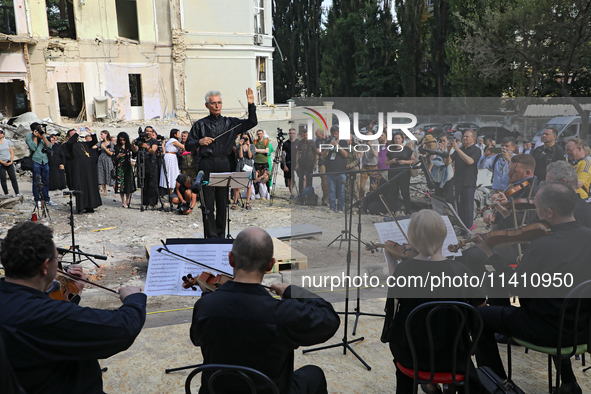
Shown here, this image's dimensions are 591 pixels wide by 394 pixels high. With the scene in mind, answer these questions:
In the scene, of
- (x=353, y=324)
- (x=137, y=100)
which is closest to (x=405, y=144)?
(x=353, y=324)

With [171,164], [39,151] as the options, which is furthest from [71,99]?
[171,164]

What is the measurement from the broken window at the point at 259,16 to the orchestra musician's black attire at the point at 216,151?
1654 centimetres

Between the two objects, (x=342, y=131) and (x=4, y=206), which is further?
(x=4, y=206)

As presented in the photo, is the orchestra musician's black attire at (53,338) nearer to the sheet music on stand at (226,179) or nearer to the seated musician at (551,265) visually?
the seated musician at (551,265)

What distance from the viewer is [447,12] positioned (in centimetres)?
2195

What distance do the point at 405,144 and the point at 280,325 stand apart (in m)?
2.04

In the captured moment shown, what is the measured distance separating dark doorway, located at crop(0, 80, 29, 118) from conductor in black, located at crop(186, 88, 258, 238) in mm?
16544

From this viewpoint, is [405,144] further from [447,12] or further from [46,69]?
[447,12]

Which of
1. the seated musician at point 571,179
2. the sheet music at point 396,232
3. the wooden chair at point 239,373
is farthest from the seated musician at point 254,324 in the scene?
the seated musician at point 571,179

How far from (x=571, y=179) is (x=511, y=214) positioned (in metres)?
0.47

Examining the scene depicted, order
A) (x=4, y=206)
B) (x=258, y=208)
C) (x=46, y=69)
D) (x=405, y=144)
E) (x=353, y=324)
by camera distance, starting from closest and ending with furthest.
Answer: (x=405, y=144) → (x=353, y=324) → (x=4, y=206) → (x=258, y=208) → (x=46, y=69)

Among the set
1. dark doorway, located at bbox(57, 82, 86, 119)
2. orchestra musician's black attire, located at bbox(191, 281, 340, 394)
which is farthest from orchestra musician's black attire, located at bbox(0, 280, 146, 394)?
dark doorway, located at bbox(57, 82, 86, 119)

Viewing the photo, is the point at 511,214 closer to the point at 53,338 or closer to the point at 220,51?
the point at 53,338

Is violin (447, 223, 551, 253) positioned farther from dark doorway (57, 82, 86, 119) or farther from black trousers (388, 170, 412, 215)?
dark doorway (57, 82, 86, 119)
